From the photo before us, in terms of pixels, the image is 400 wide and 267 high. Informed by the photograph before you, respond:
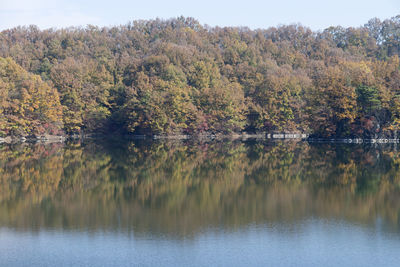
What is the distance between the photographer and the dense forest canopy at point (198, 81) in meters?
55.0

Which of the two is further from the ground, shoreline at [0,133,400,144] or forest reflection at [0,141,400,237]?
shoreline at [0,133,400,144]

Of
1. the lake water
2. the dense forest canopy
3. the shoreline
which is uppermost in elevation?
the dense forest canopy

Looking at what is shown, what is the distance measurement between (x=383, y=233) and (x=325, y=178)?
11.0 m

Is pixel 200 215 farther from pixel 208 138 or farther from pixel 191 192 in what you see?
pixel 208 138

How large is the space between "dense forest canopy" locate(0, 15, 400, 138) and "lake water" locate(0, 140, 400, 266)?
27371 millimetres

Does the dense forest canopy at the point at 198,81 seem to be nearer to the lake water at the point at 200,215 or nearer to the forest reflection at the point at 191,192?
the forest reflection at the point at 191,192

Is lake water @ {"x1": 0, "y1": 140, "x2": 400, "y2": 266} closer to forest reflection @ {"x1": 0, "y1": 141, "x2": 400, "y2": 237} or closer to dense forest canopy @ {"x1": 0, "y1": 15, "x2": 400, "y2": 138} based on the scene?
forest reflection @ {"x1": 0, "y1": 141, "x2": 400, "y2": 237}

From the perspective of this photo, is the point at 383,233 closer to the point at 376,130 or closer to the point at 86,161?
the point at 86,161

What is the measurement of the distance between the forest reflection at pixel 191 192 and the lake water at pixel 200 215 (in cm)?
4

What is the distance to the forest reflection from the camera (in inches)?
608

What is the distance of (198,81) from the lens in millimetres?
77375

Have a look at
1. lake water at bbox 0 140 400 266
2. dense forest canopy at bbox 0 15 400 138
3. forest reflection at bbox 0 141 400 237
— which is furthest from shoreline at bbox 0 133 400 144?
lake water at bbox 0 140 400 266

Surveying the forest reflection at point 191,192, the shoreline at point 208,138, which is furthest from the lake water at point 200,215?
the shoreline at point 208,138

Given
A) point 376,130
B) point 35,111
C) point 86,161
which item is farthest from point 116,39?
point 86,161
